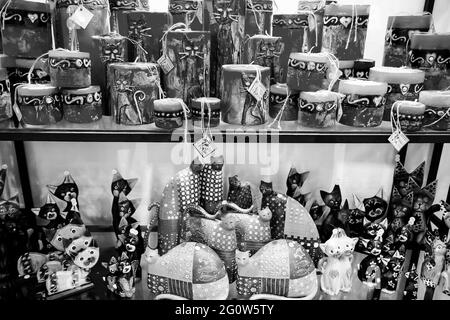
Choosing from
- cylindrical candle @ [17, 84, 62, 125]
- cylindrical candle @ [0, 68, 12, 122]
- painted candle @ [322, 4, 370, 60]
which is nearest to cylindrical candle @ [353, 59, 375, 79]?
painted candle @ [322, 4, 370, 60]

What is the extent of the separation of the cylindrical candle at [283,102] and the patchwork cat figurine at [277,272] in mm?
355

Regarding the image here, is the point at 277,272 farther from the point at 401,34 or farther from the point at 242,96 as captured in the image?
the point at 401,34

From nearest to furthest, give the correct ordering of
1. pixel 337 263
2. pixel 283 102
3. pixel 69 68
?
pixel 69 68 < pixel 283 102 < pixel 337 263

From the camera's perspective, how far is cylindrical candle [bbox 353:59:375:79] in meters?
1.19

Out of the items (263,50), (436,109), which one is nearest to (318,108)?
(263,50)

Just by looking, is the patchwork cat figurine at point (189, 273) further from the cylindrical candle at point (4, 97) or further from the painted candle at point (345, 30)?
the painted candle at point (345, 30)

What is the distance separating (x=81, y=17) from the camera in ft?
3.52

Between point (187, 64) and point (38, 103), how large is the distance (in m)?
0.38

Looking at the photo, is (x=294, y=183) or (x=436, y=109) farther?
(x=294, y=183)

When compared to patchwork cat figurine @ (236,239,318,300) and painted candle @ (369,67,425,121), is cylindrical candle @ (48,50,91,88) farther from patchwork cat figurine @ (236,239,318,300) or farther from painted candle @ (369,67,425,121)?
painted candle @ (369,67,425,121)

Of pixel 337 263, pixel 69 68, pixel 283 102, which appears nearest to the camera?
pixel 69 68

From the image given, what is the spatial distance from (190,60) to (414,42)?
1.94ft

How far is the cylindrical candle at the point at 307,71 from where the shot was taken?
1050 millimetres
